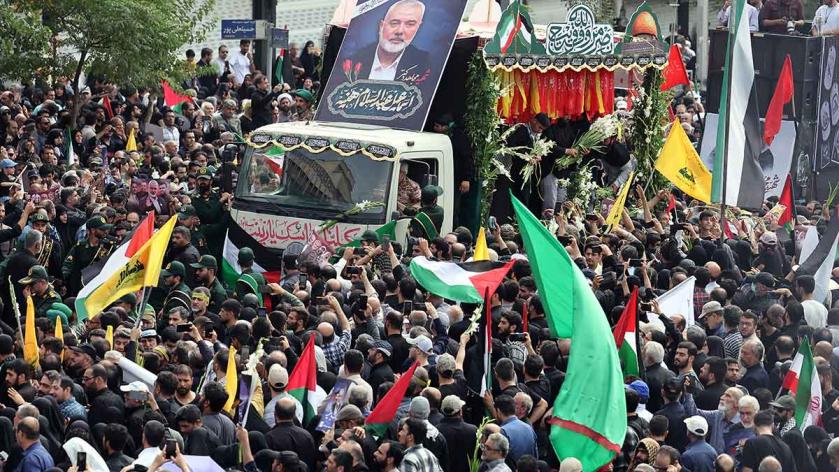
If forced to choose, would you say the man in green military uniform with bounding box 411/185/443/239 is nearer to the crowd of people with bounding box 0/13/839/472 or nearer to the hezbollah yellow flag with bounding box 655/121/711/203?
the crowd of people with bounding box 0/13/839/472

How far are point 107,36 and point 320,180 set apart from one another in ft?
22.8

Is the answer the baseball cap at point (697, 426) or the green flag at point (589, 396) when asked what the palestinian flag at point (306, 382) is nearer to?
the green flag at point (589, 396)

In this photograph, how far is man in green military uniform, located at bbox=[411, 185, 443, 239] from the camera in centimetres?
1847

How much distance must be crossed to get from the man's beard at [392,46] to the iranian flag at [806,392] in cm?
925

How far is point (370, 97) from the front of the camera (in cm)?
2075

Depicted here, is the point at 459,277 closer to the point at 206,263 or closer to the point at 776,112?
the point at 206,263

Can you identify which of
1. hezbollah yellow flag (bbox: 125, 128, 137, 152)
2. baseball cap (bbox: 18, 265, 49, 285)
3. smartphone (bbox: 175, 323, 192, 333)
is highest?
hezbollah yellow flag (bbox: 125, 128, 137, 152)

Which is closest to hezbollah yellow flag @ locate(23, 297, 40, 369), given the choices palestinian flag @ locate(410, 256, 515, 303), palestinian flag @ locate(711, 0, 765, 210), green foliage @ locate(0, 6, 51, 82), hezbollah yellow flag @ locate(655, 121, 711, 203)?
palestinian flag @ locate(410, 256, 515, 303)

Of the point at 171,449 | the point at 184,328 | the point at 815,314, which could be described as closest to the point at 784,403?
the point at 815,314

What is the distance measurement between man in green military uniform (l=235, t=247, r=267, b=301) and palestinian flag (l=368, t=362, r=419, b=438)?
4.35 m

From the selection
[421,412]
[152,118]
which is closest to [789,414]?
[421,412]

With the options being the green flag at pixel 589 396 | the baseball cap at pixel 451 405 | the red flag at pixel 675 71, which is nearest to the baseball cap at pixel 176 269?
the baseball cap at pixel 451 405

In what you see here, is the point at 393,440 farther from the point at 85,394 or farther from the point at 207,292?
the point at 207,292

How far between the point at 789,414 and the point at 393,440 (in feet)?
8.97
